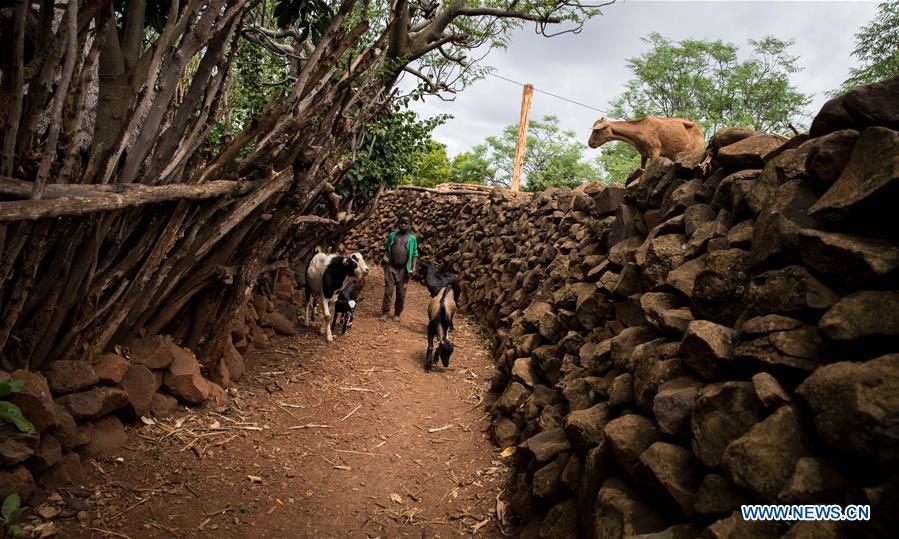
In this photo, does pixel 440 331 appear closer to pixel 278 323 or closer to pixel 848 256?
pixel 278 323

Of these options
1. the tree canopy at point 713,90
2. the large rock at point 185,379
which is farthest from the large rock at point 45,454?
the tree canopy at point 713,90

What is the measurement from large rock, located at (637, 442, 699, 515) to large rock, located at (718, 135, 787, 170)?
1.81 meters

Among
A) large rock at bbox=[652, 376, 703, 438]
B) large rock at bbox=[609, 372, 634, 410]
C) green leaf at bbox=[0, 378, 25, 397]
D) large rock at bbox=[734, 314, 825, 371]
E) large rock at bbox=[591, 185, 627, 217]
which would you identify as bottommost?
green leaf at bbox=[0, 378, 25, 397]

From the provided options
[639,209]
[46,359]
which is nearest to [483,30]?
[639,209]

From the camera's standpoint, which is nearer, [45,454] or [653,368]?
Result: [653,368]

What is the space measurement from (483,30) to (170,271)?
7976mm

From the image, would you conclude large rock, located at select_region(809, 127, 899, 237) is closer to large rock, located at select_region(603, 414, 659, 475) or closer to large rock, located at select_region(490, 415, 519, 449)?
large rock, located at select_region(603, 414, 659, 475)

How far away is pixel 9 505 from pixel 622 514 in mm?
3088

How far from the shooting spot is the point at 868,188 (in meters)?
1.94

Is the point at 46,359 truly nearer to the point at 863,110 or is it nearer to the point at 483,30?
the point at 863,110

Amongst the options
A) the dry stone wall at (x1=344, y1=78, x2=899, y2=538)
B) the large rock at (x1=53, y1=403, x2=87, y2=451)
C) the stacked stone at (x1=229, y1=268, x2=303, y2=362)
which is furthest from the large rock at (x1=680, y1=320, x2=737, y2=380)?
the stacked stone at (x1=229, y1=268, x2=303, y2=362)

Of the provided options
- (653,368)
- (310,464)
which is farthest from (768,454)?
(310,464)

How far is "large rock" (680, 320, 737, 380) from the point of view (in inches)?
91.6

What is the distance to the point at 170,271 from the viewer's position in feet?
13.5
